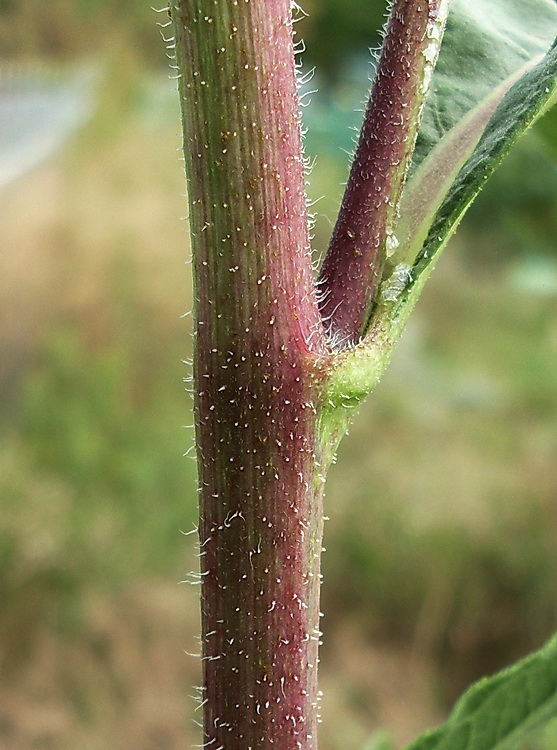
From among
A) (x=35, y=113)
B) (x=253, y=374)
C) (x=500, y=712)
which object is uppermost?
(x=253, y=374)

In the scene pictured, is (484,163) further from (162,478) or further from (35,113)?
(35,113)

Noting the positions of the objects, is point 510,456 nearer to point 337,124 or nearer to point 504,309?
point 504,309

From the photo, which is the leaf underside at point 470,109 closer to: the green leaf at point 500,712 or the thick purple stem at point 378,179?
the thick purple stem at point 378,179

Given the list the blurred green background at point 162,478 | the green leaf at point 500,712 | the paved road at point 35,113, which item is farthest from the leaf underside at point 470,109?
the paved road at point 35,113

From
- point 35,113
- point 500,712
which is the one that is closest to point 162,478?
point 35,113

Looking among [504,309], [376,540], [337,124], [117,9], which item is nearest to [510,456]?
[376,540]

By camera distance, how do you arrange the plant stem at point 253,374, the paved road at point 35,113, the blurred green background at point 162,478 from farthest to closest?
the paved road at point 35,113 → the blurred green background at point 162,478 → the plant stem at point 253,374

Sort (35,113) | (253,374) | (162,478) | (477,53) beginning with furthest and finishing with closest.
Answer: (35,113) < (162,478) < (477,53) < (253,374)
